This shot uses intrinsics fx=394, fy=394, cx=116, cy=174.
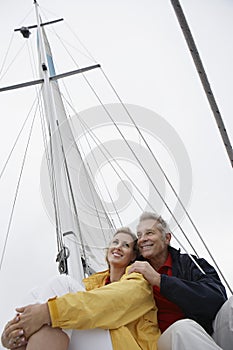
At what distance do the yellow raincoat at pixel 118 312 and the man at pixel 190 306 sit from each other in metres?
0.06

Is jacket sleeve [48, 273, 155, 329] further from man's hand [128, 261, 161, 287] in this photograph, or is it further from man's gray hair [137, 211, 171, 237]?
man's gray hair [137, 211, 171, 237]

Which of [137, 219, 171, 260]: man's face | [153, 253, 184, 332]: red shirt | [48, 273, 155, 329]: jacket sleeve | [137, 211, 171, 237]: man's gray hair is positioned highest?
[137, 211, 171, 237]: man's gray hair

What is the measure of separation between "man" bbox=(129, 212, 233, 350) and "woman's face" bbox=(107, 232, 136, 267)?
0.20 meters

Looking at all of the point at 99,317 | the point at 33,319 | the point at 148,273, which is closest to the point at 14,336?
the point at 33,319

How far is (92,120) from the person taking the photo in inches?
215

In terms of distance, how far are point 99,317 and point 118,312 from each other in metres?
0.09

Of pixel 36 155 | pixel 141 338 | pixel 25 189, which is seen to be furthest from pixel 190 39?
pixel 36 155

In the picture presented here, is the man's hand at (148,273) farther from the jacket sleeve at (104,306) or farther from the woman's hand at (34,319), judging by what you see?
the woman's hand at (34,319)

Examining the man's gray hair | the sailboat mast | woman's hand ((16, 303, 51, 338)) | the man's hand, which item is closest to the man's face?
the man's gray hair

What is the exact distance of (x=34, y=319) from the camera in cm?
126

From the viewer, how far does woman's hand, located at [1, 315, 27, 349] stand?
1293 mm

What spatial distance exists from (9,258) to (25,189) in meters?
1.74

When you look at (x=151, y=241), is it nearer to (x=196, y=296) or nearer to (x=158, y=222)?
(x=158, y=222)

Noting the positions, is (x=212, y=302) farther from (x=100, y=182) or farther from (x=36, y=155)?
(x=36, y=155)
